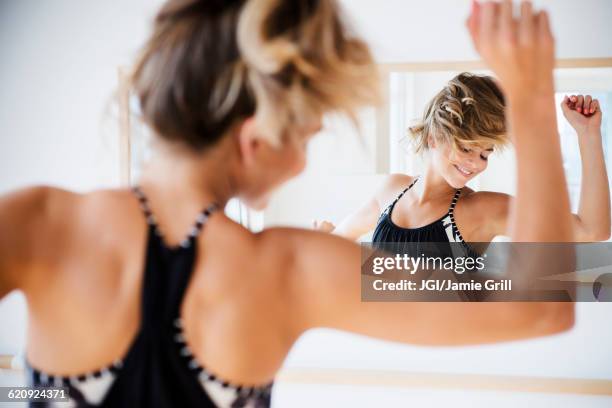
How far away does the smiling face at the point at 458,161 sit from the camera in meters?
1.48

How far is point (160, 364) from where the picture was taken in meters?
0.44

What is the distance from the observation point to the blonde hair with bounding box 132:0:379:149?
406 mm

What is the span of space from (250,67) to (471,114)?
3.49 feet

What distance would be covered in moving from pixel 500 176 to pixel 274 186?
1351 millimetres

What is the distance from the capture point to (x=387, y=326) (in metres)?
0.46

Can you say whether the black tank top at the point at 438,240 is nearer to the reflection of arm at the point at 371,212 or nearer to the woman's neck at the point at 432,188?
the woman's neck at the point at 432,188

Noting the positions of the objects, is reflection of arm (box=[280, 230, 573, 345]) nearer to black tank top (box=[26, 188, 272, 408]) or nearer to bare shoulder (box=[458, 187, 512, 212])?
black tank top (box=[26, 188, 272, 408])

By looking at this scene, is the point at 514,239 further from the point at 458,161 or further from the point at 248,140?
the point at 458,161

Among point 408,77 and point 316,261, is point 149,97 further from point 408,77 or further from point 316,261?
point 408,77

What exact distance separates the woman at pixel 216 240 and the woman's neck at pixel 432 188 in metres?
1.12

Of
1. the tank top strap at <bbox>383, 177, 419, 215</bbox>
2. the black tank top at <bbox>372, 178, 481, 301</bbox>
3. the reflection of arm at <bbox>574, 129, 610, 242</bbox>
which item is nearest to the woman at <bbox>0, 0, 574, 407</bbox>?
the reflection of arm at <bbox>574, 129, 610, 242</bbox>

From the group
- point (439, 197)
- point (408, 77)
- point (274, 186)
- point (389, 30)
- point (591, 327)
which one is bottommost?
point (591, 327)

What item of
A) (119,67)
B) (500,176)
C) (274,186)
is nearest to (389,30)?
(500,176)

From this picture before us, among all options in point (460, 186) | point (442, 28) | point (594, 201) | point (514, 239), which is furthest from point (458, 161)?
point (514, 239)
